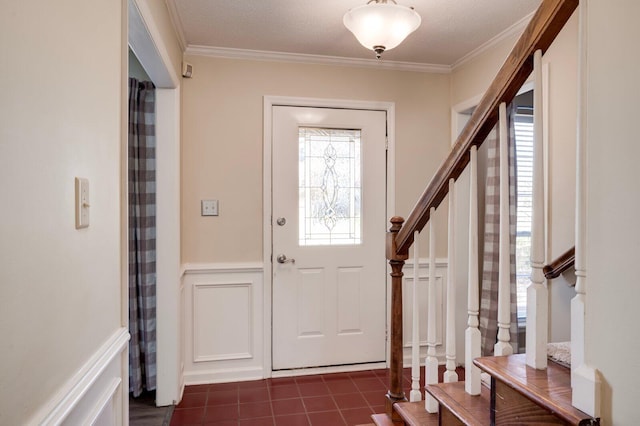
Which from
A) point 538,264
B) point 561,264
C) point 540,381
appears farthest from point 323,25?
point 540,381

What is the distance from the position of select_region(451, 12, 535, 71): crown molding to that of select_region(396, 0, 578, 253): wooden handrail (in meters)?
1.36

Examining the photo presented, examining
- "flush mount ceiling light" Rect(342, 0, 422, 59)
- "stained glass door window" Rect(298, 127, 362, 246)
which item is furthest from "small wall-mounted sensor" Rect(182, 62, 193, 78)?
"flush mount ceiling light" Rect(342, 0, 422, 59)

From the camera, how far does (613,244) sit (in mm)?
756

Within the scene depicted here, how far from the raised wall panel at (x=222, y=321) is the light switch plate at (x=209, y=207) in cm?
51

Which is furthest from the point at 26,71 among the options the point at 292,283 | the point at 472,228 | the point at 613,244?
the point at 292,283

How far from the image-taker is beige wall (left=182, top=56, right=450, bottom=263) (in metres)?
2.86

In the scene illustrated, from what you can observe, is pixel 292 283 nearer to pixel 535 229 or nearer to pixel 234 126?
pixel 234 126

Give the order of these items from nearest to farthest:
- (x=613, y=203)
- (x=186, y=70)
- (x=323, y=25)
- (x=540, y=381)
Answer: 1. (x=613, y=203)
2. (x=540, y=381)
3. (x=323, y=25)
4. (x=186, y=70)

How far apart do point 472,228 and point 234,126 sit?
206 centimetres

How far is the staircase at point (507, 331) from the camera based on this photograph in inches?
33.5

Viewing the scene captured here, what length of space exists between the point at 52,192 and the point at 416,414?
140cm

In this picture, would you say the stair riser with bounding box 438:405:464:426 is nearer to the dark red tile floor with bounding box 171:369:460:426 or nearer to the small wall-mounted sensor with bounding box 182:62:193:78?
the dark red tile floor with bounding box 171:369:460:426

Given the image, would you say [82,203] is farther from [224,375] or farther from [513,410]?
[224,375]

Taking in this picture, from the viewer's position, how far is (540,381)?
0.98m
